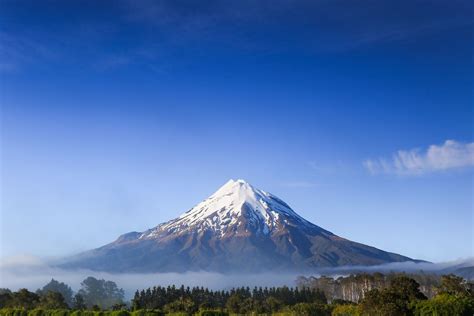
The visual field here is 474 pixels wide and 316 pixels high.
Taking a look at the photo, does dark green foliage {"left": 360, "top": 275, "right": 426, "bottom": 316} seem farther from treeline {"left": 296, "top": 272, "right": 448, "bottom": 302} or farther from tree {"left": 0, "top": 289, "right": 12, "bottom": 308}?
tree {"left": 0, "top": 289, "right": 12, "bottom": 308}

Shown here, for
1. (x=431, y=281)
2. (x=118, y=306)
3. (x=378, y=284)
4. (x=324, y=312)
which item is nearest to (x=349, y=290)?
(x=378, y=284)

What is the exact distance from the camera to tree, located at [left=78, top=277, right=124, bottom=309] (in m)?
153

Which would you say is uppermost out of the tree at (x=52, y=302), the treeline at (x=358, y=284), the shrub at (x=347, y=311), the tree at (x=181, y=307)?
the treeline at (x=358, y=284)

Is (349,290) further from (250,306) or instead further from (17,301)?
(17,301)

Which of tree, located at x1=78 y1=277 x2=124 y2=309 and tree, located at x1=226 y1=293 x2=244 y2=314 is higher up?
tree, located at x1=78 y1=277 x2=124 y2=309

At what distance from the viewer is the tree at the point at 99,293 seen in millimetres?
152625

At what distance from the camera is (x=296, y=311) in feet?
281

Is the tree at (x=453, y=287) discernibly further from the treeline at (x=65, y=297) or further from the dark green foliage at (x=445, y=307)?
the treeline at (x=65, y=297)

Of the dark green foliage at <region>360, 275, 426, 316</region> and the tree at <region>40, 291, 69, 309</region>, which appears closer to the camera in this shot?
the dark green foliage at <region>360, 275, 426, 316</region>

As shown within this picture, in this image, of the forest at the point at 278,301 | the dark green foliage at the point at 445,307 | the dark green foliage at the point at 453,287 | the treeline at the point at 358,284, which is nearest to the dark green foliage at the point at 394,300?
the forest at the point at 278,301

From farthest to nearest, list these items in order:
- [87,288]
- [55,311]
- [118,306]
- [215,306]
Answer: [87,288] → [215,306] → [118,306] → [55,311]

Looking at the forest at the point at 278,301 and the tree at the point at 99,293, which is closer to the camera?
the forest at the point at 278,301

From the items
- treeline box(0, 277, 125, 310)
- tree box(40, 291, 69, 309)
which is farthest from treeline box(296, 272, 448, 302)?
tree box(40, 291, 69, 309)

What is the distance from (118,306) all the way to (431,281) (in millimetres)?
82336
